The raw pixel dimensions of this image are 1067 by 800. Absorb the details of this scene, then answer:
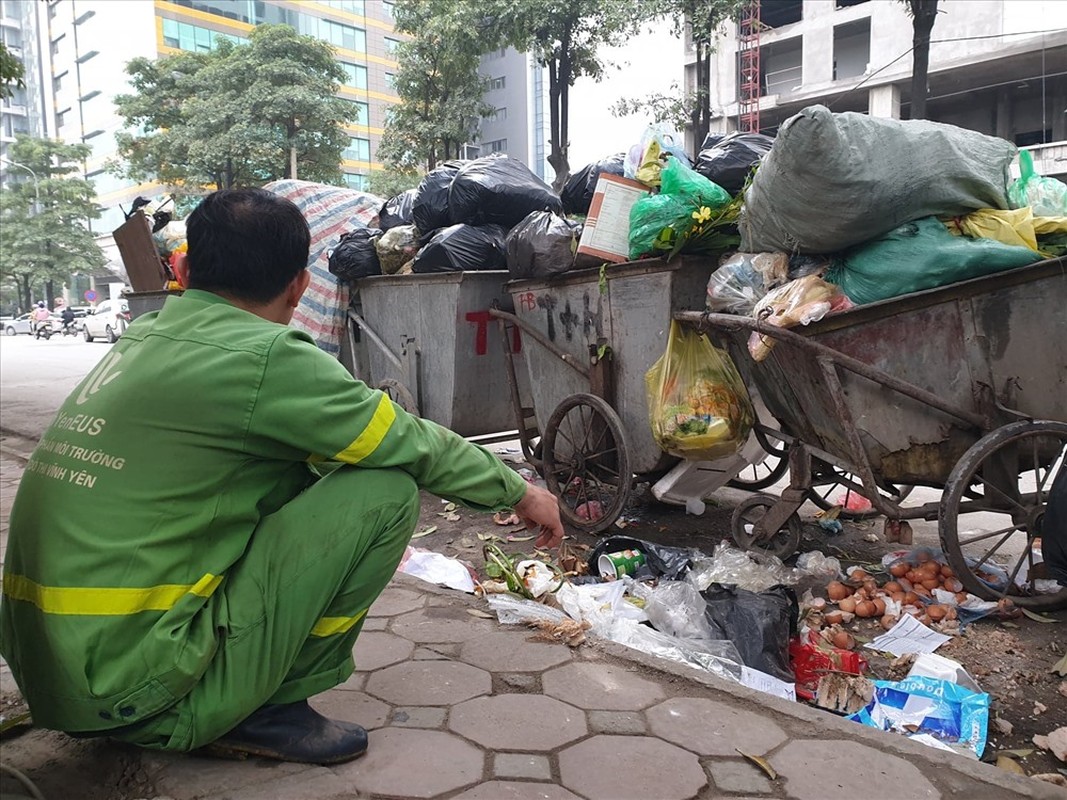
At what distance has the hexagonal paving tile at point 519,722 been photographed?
1955 mm

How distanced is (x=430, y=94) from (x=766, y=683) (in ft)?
60.9

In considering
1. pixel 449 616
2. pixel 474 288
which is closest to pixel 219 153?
pixel 474 288

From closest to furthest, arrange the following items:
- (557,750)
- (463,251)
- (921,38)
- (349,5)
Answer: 1. (557,750)
2. (463,251)
3. (921,38)
4. (349,5)

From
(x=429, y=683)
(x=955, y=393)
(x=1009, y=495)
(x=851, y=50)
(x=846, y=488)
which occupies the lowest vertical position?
(x=429, y=683)

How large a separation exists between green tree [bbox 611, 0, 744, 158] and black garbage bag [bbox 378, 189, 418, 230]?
7989mm

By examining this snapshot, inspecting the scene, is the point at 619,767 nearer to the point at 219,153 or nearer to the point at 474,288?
the point at 474,288

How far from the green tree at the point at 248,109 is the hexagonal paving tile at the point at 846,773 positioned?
A: 856 inches

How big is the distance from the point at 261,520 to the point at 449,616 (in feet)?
4.09

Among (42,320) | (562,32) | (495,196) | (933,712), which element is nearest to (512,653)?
(933,712)

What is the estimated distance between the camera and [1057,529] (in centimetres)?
265

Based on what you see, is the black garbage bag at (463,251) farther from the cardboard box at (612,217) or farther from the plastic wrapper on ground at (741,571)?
the plastic wrapper on ground at (741,571)

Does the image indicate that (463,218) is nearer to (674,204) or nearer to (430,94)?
(674,204)

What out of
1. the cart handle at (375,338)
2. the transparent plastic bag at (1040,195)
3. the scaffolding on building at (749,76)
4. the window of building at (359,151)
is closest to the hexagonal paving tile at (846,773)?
A: the transparent plastic bag at (1040,195)

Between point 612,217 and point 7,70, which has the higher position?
point 7,70
